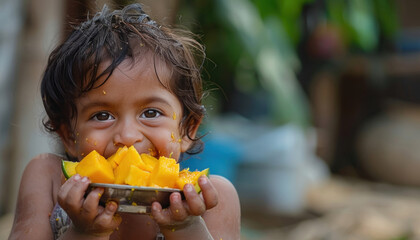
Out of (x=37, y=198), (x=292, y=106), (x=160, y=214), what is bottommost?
(x=37, y=198)

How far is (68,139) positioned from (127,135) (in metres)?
0.40

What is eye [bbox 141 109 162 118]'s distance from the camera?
193 centimetres

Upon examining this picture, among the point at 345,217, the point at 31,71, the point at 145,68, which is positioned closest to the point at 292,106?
the point at 345,217

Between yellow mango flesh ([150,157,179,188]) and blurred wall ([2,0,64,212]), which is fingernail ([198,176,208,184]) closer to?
yellow mango flesh ([150,157,179,188])

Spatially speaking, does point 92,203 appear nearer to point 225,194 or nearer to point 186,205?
point 186,205

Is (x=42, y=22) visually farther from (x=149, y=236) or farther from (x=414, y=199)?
(x=414, y=199)

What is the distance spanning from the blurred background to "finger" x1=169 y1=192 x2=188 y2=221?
3.38ft

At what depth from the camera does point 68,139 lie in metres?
2.15

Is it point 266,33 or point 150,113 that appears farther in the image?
point 266,33

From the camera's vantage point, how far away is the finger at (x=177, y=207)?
1632 millimetres

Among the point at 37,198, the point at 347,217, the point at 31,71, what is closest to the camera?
the point at 37,198

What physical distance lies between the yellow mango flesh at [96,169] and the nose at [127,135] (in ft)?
0.34

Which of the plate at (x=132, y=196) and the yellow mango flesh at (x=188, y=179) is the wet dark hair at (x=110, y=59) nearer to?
the yellow mango flesh at (x=188, y=179)

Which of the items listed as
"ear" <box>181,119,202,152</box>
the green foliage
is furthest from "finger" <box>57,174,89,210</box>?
the green foliage
